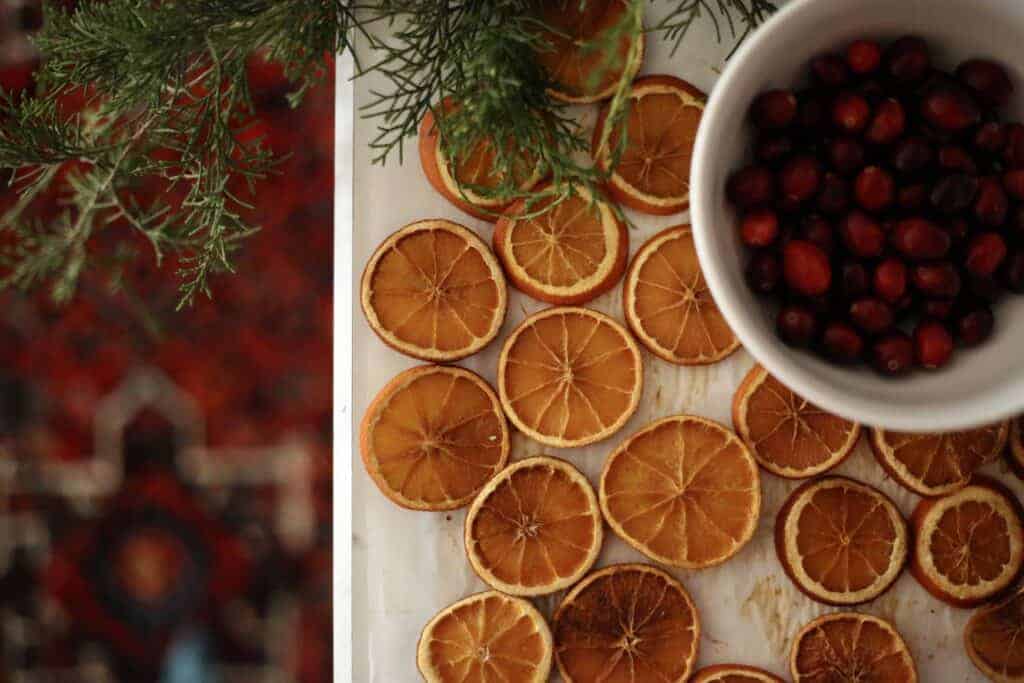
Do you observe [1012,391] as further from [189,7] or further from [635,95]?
[189,7]

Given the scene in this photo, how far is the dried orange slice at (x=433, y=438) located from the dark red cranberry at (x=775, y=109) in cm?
38

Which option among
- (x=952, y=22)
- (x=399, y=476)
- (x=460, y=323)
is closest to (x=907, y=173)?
(x=952, y=22)

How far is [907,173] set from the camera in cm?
75

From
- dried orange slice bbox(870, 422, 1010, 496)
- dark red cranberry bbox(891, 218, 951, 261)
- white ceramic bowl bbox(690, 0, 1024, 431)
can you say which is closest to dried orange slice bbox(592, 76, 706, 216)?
white ceramic bowl bbox(690, 0, 1024, 431)

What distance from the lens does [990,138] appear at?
75cm

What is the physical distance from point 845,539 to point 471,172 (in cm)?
53

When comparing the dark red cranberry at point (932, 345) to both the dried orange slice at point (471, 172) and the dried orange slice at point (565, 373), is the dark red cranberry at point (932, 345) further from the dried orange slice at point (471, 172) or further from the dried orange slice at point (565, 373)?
the dried orange slice at point (471, 172)

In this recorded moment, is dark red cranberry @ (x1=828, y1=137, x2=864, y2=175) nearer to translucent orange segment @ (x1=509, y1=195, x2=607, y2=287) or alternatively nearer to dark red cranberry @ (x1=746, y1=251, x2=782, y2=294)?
dark red cranberry @ (x1=746, y1=251, x2=782, y2=294)

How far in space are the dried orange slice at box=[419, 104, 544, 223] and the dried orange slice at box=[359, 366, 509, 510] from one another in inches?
6.9

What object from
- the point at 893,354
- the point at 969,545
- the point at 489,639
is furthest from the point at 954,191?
the point at 489,639

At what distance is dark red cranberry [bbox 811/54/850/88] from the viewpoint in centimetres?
76

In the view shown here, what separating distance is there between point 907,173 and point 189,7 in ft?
2.12

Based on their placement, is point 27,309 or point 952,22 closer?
point 952,22

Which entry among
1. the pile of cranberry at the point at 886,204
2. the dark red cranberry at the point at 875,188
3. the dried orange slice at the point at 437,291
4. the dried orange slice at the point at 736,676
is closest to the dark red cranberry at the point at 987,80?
the pile of cranberry at the point at 886,204
